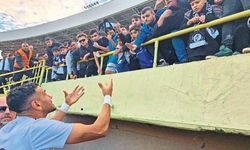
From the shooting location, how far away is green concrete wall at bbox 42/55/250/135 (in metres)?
2.36

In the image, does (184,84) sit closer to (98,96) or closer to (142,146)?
(142,146)

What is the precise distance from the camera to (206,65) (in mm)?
2668

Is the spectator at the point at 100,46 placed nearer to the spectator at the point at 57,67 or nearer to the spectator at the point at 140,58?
the spectator at the point at 140,58

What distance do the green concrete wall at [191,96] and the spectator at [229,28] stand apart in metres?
0.42

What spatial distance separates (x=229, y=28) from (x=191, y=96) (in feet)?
2.62

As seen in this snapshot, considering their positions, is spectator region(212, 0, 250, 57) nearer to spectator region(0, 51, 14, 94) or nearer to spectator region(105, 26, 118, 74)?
spectator region(105, 26, 118, 74)

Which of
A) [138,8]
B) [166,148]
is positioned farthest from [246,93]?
[138,8]

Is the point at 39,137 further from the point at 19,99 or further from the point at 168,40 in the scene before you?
the point at 168,40

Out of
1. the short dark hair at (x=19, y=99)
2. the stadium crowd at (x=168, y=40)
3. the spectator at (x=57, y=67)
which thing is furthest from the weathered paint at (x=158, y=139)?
the spectator at (x=57, y=67)

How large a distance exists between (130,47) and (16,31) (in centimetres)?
1112

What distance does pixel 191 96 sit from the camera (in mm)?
2777

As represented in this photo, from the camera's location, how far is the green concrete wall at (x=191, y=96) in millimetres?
2355

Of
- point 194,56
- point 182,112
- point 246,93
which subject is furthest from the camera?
point 194,56

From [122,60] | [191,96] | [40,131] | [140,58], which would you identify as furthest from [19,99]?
[122,60]
